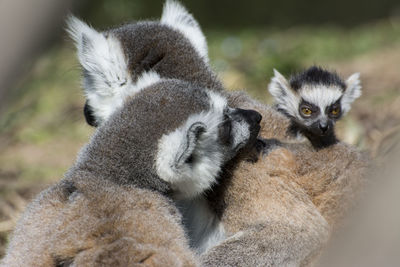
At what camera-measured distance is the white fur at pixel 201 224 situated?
15.4ft

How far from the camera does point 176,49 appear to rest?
5.36 meters

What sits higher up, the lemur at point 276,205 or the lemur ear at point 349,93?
the lemur ear at point 349,93

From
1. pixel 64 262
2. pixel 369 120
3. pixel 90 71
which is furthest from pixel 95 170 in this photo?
pixel 369 120

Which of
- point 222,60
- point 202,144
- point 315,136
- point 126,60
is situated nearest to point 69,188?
point 202,144

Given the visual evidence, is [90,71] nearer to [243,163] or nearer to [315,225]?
[243,163]

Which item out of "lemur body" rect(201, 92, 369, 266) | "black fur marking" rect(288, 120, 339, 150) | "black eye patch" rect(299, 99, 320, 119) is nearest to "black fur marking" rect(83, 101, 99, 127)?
"lemur body" rect(201, 92, 369, 266)

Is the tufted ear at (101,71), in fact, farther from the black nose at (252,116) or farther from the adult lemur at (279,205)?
the adult lemur at (279,205)

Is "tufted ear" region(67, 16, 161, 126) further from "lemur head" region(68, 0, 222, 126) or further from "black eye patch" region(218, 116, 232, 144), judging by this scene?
"black eye patch" region(218, 116, 232, 144)

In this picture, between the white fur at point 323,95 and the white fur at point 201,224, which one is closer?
the white fur at point 201,224

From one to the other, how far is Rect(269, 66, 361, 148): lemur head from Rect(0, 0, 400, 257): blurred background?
668 mm

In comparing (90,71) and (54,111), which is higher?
(90,71)

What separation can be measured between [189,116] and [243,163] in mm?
787

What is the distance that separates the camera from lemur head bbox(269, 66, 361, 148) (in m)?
5.32

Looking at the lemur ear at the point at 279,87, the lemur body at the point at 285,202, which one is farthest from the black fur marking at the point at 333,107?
the lemur body at the point at 285,202
